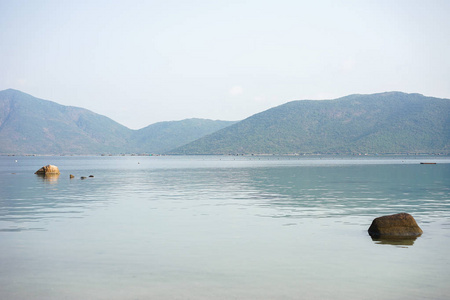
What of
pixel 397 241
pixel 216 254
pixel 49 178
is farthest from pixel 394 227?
pixel 49 178

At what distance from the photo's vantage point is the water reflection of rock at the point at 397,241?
69.8ft

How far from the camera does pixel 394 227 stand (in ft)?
75.8

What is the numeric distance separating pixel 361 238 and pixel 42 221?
17.8m

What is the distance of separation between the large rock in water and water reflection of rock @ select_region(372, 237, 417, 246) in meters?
0.54

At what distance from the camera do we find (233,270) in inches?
653

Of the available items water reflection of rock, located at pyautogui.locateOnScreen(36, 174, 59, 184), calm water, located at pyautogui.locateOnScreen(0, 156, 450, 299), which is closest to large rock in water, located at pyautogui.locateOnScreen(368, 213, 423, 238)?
calm water, located at pyautogui.locateOnScreen(0, 156, 450, 299)

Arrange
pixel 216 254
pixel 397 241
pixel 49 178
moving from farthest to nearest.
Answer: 1. pixel 49 178
2. pixel 397 241
3. pixel 216 254

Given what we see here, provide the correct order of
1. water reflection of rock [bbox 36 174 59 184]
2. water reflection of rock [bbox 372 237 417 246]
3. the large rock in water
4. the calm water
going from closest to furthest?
the calm water → water reflection of rock [bbox 372 237 417 246] → the large rock in water → water reflection of rock [bbox 36 174 59 184]

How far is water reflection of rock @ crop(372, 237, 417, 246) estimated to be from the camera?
21.3m

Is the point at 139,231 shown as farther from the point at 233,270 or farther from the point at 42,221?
the point at 233,270

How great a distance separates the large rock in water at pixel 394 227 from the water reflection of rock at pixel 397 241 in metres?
0.54

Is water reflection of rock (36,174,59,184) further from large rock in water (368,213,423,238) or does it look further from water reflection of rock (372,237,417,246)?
water reflection of rock (372,237,417,246)

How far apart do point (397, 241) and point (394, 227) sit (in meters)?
1.44

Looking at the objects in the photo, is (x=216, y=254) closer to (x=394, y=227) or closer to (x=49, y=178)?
(x=394, y=227)
